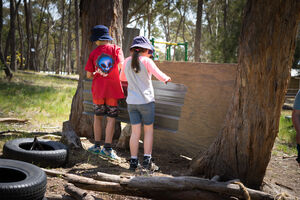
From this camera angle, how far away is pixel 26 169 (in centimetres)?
309

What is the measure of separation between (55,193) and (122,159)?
1741 mm

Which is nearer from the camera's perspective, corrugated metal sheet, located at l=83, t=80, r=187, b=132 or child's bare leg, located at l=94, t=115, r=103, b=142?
corrugated metal sheet, located at l=83, t=80, r=187, b=132

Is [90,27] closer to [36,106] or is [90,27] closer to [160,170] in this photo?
[160,170]

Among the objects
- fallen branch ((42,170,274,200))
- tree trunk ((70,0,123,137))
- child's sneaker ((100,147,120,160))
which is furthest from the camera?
tree trunk ((70,0,123,137))

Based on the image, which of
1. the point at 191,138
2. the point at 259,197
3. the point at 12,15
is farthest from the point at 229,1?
the point at 259,197

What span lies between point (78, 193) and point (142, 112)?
1.54m

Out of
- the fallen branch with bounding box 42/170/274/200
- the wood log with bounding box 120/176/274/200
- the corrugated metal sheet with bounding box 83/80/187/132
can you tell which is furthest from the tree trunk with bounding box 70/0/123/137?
the wood log with bounding box 120/176/274/200

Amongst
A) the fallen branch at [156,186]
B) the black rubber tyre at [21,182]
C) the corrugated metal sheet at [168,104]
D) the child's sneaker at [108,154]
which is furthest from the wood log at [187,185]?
the child's sneaker at [108,154]

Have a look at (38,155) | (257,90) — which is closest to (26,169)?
(38,155)

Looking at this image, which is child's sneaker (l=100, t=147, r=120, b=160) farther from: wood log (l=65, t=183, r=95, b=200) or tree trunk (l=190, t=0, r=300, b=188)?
wood log (l=65, t=183, r=95, b=200)

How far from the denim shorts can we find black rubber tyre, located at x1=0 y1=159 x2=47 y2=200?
1544mm

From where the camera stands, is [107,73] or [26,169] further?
[107,73]

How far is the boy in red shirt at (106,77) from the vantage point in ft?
15.2

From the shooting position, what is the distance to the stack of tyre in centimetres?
270
